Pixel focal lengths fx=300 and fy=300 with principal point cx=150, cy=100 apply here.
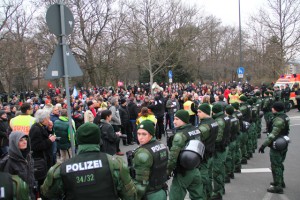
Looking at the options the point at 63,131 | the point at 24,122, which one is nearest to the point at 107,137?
the point at 63,131

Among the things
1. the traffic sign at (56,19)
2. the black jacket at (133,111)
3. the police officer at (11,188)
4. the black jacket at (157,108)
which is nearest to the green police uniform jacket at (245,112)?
the black jacket at (157,108)

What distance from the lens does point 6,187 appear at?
2619 mm

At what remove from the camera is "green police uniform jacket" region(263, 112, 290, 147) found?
623 centimetres

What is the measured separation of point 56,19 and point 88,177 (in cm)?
318

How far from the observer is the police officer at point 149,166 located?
363 centimetres

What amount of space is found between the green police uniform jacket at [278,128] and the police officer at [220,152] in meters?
0.84

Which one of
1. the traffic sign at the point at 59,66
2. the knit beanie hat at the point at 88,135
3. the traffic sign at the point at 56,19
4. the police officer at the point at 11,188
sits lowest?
the police officer at the point at 11,188

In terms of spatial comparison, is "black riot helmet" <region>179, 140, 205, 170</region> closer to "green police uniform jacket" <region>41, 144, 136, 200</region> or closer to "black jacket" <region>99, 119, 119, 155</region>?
"green police uniform jacket" <region>41, 144, 136, 200</region>

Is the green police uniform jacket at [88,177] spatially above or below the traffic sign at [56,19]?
below

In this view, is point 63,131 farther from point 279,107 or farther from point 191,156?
point 279,107

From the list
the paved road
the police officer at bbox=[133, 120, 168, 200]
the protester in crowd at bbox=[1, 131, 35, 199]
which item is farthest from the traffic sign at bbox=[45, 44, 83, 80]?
the paved road

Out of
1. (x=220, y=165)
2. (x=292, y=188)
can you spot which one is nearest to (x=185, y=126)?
(x=220, y=165)

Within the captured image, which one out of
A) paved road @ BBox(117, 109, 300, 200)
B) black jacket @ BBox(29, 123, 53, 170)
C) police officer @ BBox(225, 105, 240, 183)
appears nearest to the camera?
black jacket @ BBox(29, 123, 53, 170)

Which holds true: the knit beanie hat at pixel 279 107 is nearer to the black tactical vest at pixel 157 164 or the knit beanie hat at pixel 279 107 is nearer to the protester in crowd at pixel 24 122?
the black tactical vest at pixel 157 164
